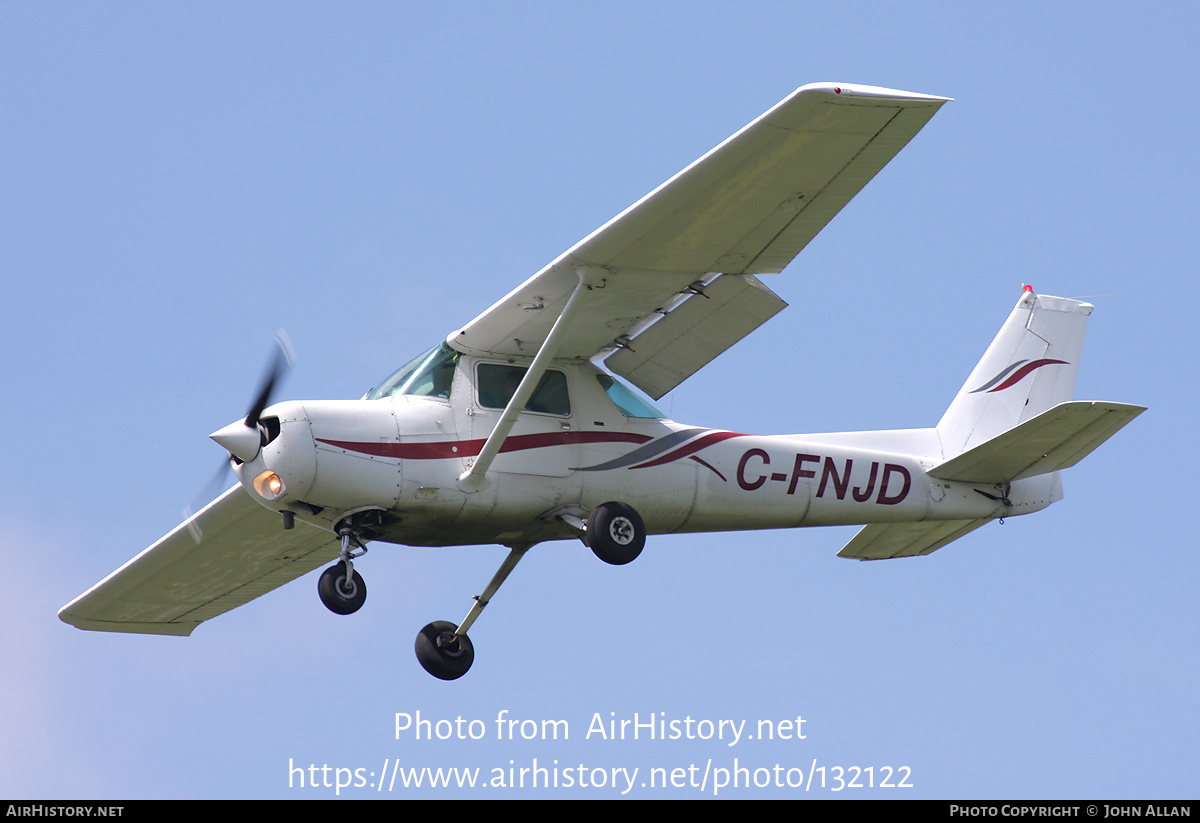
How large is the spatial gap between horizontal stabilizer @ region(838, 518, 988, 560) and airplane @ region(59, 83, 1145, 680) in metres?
0.03

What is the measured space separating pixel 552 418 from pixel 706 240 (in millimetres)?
2128

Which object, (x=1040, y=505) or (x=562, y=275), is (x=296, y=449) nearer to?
(x=562, y=275)

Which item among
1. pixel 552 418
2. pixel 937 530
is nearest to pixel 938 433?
pixel 937 530

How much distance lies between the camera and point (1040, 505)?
53.1 feet

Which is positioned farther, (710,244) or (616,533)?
(616,533)

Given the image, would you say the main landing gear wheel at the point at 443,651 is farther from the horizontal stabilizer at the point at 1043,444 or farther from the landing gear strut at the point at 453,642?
the horizontal stabilizer at the point at 1043,444

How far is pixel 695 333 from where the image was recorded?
14531 mm

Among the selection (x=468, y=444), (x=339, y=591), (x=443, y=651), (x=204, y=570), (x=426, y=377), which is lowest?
(x=339, y=591)

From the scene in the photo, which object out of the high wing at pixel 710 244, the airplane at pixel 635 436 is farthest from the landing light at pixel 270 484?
the high wing at pixel 710 244

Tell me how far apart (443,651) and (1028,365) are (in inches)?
270

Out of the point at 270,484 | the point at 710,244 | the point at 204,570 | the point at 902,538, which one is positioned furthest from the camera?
the point at 204,570

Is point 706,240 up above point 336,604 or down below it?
above

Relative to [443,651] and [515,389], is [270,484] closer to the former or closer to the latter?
[515,389]

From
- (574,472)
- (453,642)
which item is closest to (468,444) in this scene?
(574,472)
